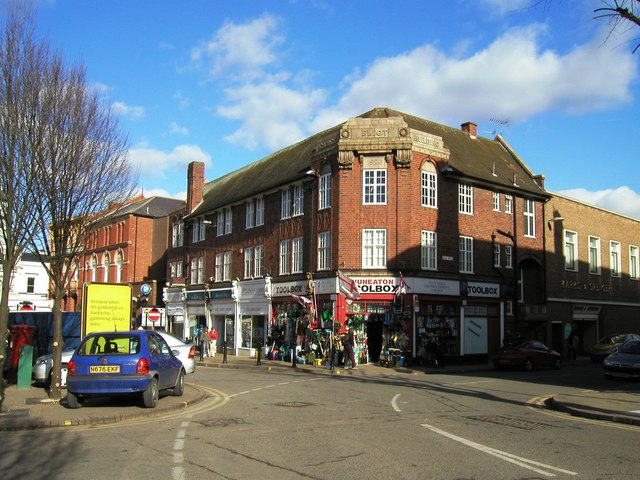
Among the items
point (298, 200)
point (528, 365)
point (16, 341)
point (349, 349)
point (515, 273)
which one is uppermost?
point (298, 200)

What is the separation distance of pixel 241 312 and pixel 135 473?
31.6m

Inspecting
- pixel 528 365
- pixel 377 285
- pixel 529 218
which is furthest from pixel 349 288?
pixel 529 218

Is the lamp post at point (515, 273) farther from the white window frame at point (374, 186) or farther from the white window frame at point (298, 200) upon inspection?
the white window frame at point (298, 200)

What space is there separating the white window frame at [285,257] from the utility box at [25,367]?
18898 millimetres

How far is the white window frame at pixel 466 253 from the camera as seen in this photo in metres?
32.8

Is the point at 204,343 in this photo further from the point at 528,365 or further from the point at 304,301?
the point at 528,365

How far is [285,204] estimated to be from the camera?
118 ft

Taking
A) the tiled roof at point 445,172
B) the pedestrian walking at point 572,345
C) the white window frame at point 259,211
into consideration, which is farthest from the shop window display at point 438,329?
the white window frame at point 259,211

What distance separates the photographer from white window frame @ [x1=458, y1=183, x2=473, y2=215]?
33.0 metres

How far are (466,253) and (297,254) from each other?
913cm

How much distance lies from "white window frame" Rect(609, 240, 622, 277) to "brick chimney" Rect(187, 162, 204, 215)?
3016cm

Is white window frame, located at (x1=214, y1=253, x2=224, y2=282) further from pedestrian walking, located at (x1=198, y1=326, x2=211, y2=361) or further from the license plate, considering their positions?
the license plate

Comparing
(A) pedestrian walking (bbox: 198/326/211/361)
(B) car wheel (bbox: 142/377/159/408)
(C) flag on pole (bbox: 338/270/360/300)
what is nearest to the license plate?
(B) car wheel (bbox: 142/377/159/408)

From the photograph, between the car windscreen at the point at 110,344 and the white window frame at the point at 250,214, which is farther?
the white window frame at the point at 250,214
